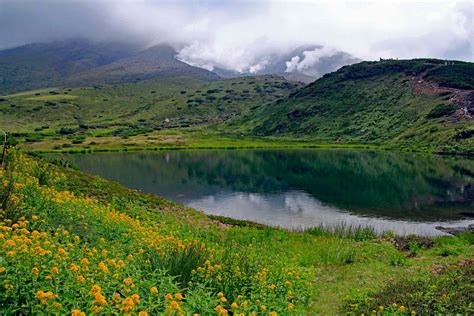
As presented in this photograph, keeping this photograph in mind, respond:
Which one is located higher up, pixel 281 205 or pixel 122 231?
pixel 122 231

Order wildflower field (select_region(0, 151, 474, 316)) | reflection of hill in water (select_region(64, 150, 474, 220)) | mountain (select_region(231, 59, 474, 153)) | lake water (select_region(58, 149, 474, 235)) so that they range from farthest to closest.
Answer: mountain (select_region(231, 59, 474, 153)) → reflection of hill in water (select_region(64, 150, 474, 220)) → lake water (select_region(58, 149, 474, 235)) → wildflower field (select_region(0, 151, 474, 316))

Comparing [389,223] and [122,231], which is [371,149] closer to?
[389,223]

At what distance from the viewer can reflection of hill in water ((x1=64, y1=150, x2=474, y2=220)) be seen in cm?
5147

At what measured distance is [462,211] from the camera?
1809 inches

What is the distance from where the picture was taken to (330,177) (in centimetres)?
7319

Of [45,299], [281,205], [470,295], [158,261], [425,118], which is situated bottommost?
[281,205]

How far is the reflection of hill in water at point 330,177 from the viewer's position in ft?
169

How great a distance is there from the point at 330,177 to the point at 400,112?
9765 cm

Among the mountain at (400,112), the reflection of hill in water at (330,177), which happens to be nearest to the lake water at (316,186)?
the reflection of hill in water at (330,177)

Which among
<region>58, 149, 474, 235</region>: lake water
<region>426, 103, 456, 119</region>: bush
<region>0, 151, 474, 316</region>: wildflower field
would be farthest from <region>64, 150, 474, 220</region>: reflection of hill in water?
<region>426, 103, 456, 119</region>: bush

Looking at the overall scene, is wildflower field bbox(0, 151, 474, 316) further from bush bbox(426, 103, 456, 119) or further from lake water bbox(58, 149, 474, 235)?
bush bbox(426, 103, 456, 119)

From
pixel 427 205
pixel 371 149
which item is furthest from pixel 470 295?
pixel 371 149

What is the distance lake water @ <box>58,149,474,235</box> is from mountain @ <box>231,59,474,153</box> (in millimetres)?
22995

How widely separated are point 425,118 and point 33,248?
150488mm
